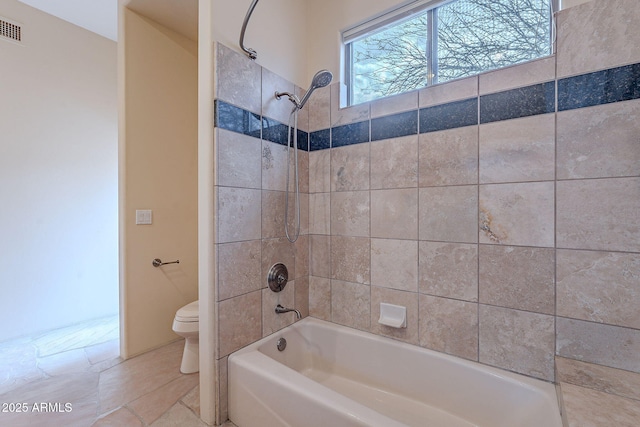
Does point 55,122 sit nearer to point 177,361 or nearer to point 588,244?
point 177,361

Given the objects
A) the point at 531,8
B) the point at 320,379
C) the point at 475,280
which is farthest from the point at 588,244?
the point at 320,379

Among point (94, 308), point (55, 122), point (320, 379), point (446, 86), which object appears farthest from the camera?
point (94, 308)

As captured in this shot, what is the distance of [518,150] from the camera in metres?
1.22

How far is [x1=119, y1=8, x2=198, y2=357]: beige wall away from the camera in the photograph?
6.51 ft

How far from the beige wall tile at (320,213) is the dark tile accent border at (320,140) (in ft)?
1.11

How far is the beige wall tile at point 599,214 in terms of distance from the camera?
102 centimetres

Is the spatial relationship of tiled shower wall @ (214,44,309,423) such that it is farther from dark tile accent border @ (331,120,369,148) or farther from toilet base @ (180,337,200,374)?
toilet base @ (180,337,200,374)

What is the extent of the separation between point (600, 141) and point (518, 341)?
0.94 m

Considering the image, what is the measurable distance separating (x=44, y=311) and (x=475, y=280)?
3575 mm

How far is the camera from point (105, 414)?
1409 millimetres

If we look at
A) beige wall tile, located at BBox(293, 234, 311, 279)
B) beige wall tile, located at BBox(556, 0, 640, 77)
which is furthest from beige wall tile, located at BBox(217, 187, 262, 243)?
beige wall tile, located at BBox(556, 0, 640, 77)

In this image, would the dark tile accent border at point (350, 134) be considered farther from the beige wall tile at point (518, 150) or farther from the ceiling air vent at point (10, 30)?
the ceiling air vent at point (10, 30)

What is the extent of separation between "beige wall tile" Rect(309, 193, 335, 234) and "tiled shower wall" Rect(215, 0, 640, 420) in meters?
0.01

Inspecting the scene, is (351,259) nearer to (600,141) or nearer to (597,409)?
(597,409)
